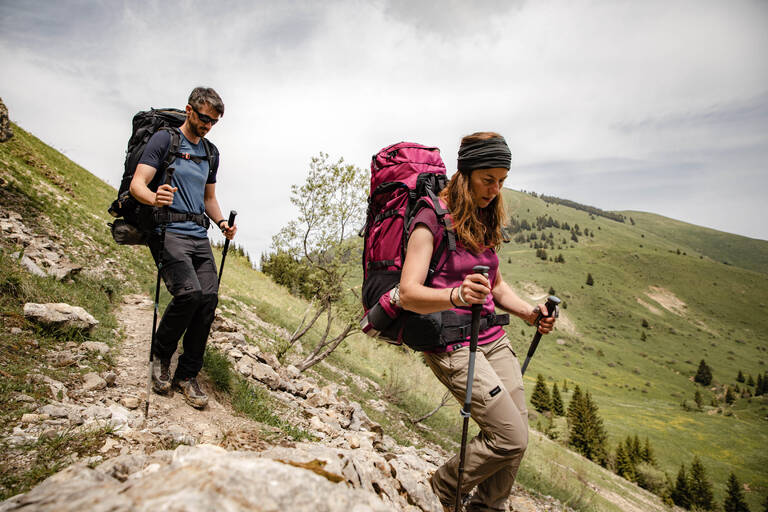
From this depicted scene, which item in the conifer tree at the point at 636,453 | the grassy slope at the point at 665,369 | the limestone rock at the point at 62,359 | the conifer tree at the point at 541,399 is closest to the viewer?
the limestone rock at the point at 62,359

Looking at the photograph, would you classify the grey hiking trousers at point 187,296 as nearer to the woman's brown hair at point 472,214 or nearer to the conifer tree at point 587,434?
the woman's brown hair at point 472,214

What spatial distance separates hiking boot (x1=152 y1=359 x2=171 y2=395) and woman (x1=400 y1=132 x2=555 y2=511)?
2912mm

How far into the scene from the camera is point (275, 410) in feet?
17.2

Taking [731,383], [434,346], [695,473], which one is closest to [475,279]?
Result: [434,346]

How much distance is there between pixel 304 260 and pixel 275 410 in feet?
17.8

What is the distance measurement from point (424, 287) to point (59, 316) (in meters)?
4.70

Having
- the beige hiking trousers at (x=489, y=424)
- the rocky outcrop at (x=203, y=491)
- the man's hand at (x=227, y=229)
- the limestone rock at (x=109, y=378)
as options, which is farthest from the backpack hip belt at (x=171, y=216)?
the beige hiking trousers at (x=489, y=424)

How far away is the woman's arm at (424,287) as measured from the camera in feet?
8.33

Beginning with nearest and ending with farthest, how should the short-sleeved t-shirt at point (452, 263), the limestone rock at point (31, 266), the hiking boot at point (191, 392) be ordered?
the short-sleeved t-shirt at point (452, 263), the hiking boot at point (191, 392), the limestone rock at point (31, 266)

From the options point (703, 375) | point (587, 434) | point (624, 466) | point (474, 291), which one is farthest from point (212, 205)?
point (703, 375)

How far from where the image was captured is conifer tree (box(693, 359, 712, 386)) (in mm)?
139500

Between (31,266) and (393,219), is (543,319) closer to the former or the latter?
(393,219)

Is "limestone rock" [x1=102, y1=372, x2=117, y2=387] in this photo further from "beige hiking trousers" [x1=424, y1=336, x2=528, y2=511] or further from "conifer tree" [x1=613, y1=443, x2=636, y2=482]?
"conifer tree" [x1=613, y1=443, x2=636, y2=482]

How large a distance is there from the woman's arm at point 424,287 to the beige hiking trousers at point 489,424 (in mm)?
649
